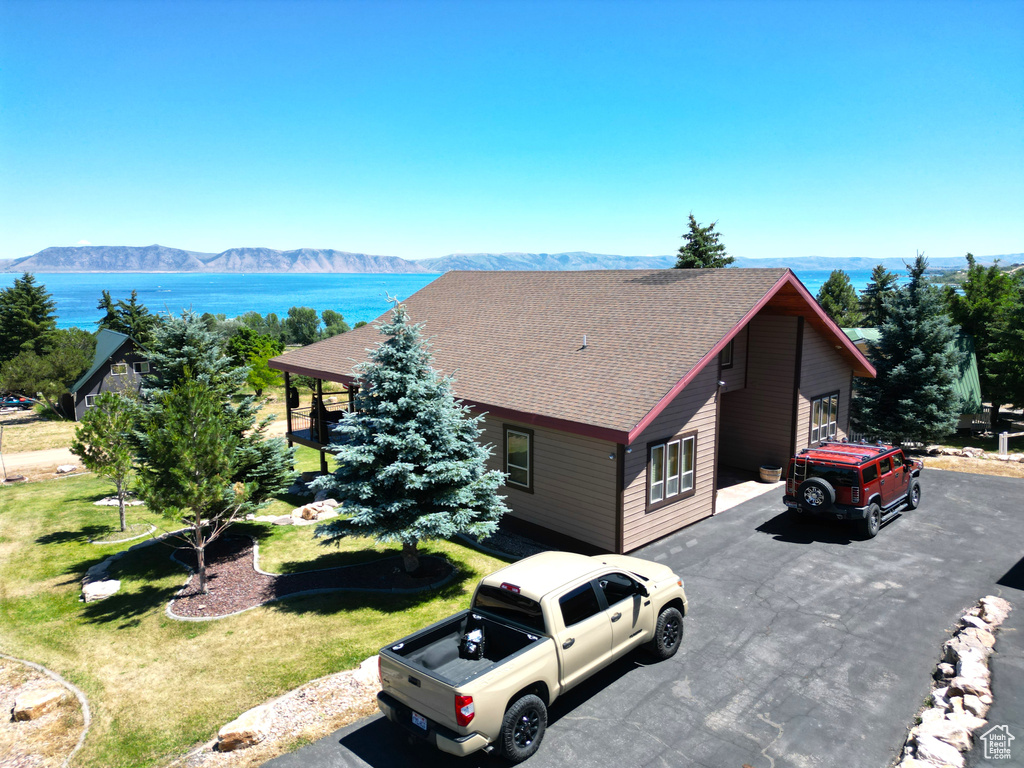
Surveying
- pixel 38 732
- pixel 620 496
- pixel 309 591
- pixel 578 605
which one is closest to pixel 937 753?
pixel 578 605

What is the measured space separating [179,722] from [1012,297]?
146 feet

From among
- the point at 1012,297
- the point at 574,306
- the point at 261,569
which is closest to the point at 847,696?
the point at 261,569

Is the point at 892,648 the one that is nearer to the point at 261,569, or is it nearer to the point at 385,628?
the point at 385,628

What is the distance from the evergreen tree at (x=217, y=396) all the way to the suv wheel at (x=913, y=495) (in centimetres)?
1700

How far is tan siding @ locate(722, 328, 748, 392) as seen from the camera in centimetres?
1861

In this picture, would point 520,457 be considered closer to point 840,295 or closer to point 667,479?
point 667,479

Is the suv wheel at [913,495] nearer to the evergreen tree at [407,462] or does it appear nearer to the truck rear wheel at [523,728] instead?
the evergreen tree at [407,462]

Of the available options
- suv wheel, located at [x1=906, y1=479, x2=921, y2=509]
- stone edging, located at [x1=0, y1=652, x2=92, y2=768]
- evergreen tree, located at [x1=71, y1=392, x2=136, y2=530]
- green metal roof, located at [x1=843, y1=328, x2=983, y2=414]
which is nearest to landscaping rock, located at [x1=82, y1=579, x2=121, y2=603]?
stone edging, located at [x1=0, y1=652, x2=92, y2=768]

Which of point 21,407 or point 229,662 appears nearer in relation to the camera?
point 229,662

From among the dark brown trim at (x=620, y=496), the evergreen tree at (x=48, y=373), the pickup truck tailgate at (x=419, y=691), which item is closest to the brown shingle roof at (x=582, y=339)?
the dark brown trim at (x=620, y=496)

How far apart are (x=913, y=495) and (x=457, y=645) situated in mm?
14874

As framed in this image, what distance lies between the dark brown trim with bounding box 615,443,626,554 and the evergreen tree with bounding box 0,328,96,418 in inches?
1685

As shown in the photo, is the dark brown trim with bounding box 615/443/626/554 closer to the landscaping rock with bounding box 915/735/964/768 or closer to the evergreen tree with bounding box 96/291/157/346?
the landscaping rock with bounding box 915/735/964/768

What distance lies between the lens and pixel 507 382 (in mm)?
16234
